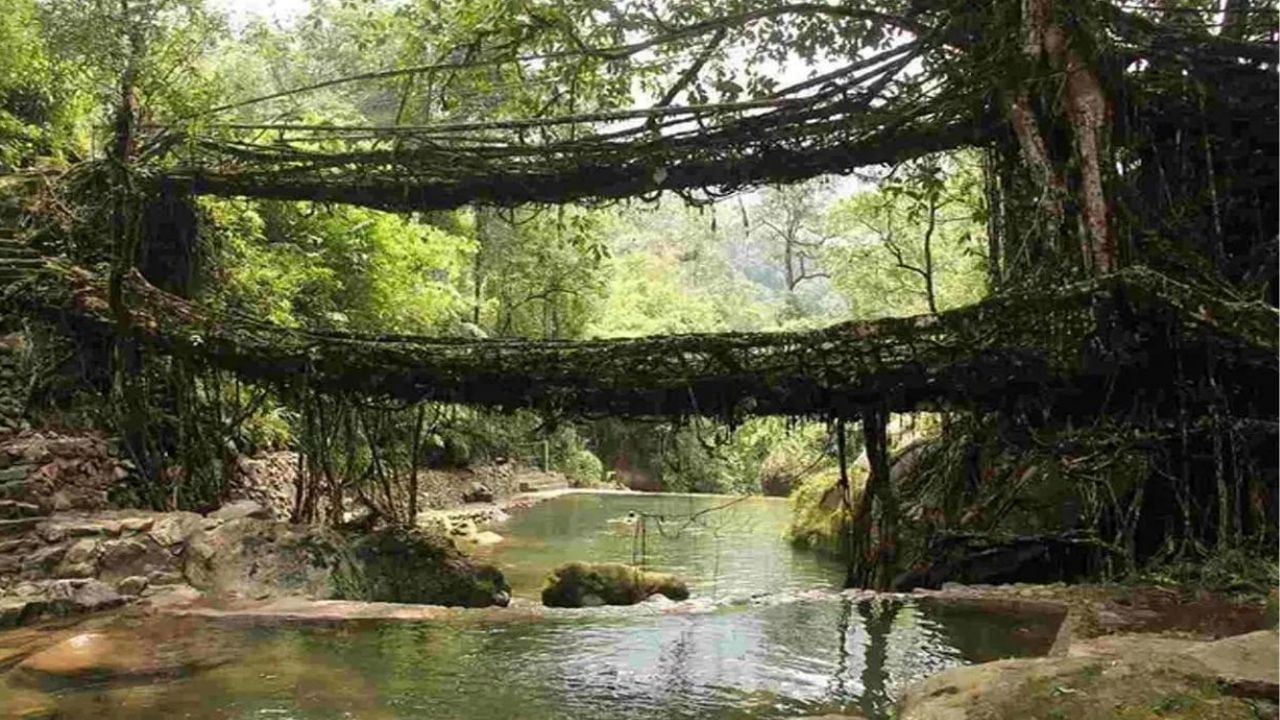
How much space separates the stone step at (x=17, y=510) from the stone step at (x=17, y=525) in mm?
58

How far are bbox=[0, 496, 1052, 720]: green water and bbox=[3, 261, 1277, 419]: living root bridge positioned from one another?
123 cm

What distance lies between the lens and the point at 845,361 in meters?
5.64

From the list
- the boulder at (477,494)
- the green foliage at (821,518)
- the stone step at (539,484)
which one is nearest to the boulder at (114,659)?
the green foliage at (821,518)

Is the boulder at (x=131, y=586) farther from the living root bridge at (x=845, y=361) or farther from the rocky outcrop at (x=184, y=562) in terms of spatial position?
the living root bridge at (x=845, y=361)

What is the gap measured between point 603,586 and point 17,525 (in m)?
4.26

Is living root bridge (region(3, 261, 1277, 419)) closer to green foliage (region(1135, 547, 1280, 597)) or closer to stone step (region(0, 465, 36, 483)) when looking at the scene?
green foliage (region(1135, 547, 1280, 597))

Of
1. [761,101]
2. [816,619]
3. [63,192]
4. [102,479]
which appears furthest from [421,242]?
[816,619]

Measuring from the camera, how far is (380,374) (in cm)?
679

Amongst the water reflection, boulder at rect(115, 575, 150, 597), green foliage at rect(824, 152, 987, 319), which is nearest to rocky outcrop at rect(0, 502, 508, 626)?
boulder at rect(115, 575, 150, 597)

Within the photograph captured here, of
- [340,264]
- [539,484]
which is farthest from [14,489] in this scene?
[539,484]

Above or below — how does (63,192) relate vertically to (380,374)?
above

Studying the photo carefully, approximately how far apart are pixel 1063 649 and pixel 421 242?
1096 cm

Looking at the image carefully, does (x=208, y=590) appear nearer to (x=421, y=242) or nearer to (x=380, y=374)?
(x=380, y=374)

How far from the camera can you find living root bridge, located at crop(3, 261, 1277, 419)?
503 centimetres
